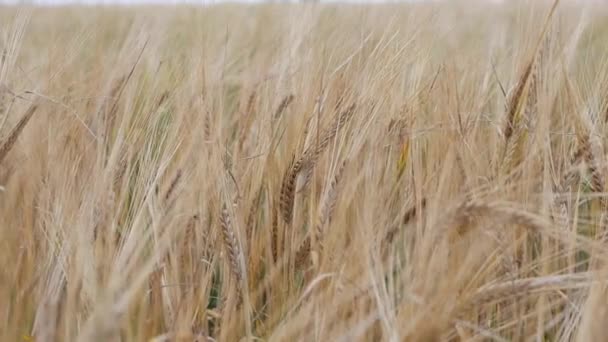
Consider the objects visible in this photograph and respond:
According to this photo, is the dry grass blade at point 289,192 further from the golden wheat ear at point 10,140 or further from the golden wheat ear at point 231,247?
the golden wheat ear at point 10,140

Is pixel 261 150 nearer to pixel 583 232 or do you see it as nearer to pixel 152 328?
pixel 152 328

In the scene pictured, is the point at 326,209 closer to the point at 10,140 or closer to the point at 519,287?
the point at 519,287

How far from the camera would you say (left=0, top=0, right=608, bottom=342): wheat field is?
28.3 inches

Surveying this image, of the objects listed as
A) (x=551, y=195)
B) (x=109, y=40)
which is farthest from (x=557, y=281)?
(x=109, y=40)

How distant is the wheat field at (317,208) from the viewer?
720 mm

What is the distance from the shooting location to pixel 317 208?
0.97 m

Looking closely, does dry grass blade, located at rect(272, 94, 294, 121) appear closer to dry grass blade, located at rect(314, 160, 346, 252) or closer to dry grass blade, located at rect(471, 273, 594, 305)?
dry grass blade, located at rect(314, 160, 346, 252)

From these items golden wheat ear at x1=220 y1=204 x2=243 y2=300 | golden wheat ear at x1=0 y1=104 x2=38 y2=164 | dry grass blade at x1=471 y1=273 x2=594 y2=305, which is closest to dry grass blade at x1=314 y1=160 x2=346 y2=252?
golden wheat ear at x1=220 y1=204 x2=243 y2=300

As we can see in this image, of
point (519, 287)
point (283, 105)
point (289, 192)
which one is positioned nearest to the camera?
point (519, 287)

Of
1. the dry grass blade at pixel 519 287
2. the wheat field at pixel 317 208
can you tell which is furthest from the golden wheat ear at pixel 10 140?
the dry grass blade at pixel 519 287

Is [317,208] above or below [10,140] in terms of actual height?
below

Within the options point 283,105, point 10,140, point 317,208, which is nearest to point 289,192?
point 317,208

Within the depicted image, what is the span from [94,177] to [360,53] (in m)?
0.51

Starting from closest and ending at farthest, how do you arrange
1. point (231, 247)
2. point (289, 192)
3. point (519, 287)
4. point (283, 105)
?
point (519, 287)
point (231, 247)
point (289, 192)
point (283, 105)
